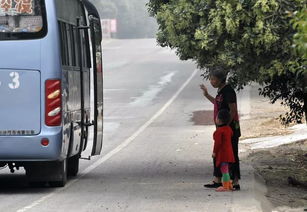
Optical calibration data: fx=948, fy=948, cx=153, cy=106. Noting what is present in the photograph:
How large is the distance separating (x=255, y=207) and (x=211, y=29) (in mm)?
2862

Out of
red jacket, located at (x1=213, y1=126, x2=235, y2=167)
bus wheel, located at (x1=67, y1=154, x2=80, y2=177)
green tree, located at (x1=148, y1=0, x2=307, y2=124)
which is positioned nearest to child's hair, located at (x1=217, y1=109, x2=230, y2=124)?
red jacket, located at (x1=213, y1=126, x2=235, y2=167)

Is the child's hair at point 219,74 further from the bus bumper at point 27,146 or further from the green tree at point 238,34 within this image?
the bus bumper at point 27,146

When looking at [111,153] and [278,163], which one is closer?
[278,163]

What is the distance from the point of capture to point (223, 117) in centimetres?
1323

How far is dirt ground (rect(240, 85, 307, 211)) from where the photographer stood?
44.7 ft

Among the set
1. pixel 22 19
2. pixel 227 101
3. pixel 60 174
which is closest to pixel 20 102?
pixel 22 19

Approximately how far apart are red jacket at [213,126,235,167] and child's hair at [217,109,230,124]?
10 centimetres

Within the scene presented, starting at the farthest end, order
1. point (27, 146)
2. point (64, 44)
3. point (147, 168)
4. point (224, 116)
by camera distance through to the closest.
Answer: point (147, 168)
point (64, 44)
point (224, 116)
point (27, 146)

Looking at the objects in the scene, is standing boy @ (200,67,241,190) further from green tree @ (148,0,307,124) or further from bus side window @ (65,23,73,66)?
bus side window @ (65,23,73,66)

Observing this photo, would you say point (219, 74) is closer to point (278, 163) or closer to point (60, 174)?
point (60, 174)

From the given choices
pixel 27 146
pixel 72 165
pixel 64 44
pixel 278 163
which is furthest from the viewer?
pixel 278 163

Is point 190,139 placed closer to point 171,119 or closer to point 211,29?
point 171,119

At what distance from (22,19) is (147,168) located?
16.7 feet

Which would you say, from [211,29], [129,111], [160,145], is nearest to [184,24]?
[211,29]
